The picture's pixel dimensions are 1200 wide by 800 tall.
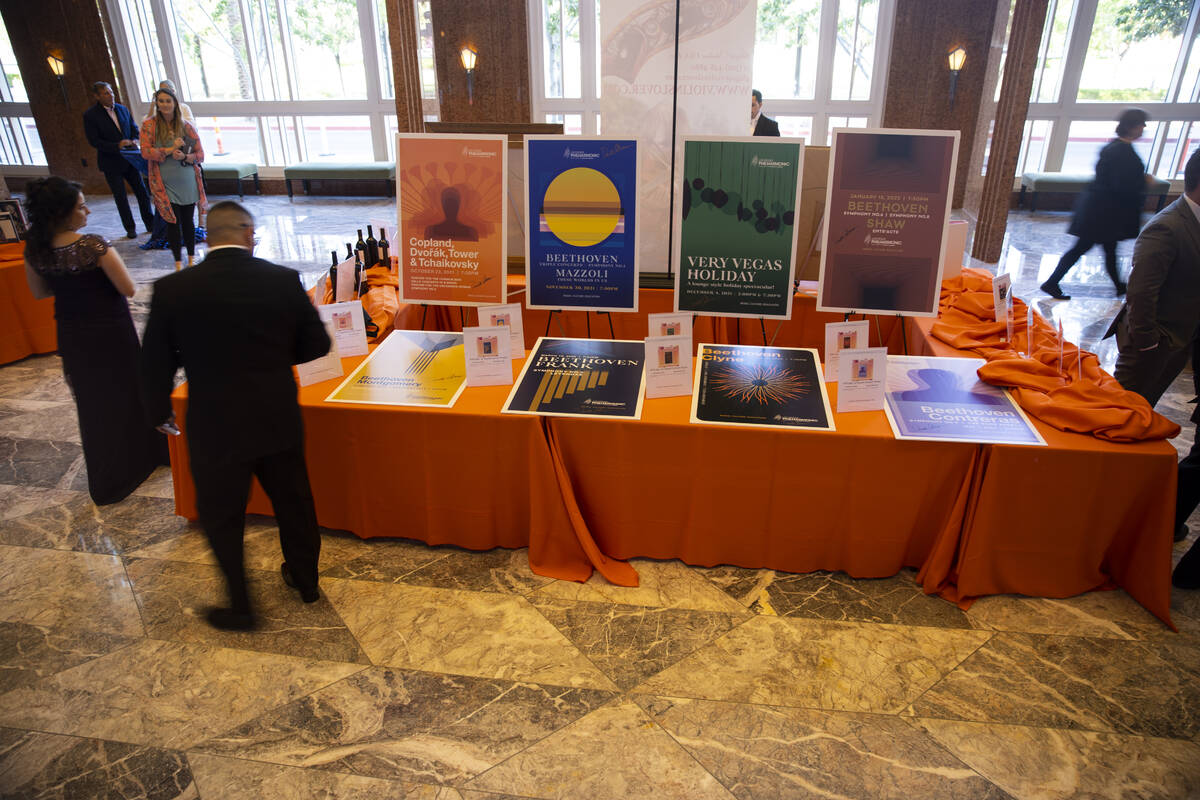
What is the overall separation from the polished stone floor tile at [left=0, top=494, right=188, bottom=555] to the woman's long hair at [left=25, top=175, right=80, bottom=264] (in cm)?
114

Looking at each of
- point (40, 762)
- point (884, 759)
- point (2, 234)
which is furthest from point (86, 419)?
point (884, 759)

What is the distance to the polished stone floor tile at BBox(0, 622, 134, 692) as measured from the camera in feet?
7.74

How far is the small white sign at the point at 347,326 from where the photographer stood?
3113mm

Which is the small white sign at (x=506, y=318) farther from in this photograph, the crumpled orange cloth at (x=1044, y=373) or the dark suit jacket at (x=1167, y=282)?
the dark suit jacket at (x=1167, y=282)

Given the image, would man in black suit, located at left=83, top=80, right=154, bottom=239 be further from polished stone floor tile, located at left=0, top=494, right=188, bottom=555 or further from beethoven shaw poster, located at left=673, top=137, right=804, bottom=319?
beethoven shaw poster, located at left=673, top=137, right=804, bottom=319

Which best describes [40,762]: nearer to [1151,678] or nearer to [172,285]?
[172,285]

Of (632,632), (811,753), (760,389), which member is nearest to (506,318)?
(760,389)

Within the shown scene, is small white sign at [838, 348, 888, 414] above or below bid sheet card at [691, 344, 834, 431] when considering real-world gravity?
above

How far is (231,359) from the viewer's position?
2057mm

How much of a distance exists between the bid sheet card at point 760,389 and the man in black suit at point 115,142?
7686 mm

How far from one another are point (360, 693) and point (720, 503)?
4.73ft

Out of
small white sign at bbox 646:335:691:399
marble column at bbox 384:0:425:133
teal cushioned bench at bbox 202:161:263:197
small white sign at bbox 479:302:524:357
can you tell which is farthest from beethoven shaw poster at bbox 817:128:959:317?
teal cushioned bench at bbox 202:161:263:197

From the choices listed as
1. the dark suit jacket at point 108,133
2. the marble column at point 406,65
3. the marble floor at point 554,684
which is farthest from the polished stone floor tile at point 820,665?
the dark suit jacket at point 108,133

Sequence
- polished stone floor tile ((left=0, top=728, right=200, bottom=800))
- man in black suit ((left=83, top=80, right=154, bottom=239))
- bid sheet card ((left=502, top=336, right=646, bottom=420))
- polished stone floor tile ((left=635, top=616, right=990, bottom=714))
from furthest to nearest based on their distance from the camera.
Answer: man in black suit ((left=83, top=80, right=154, bottom=239)), bid sheet card ((left=502, top=336, right=646, bottom=420)), polished stone floor tile ((left=635, top=616, right=990, bottom=714)), polished stone floor tile ((left=0, top=728, right=200, bottom=800))
